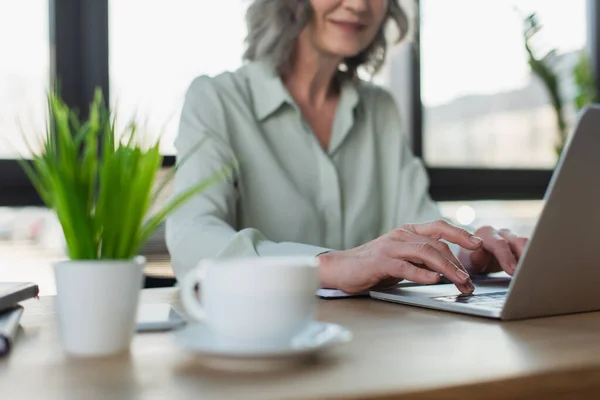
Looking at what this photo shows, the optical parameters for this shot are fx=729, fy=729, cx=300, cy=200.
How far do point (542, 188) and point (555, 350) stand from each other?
9.18 feet

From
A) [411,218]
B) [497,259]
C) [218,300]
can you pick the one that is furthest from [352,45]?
[218,300]

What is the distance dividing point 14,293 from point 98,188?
302 mm

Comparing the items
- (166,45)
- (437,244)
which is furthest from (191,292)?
(166,45)

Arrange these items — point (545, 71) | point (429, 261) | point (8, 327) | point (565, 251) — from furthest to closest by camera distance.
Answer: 1. point (545, 71)
2. point (429, 261)
3. point (565, 251)
4. point (8, 327)

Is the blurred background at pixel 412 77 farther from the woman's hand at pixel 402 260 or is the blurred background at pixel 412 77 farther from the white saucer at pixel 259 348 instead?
the white saucer at pixel 259 348

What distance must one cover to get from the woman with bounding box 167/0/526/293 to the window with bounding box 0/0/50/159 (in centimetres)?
82

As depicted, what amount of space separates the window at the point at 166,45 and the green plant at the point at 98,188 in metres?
1.74

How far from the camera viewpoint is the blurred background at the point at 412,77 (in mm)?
2299

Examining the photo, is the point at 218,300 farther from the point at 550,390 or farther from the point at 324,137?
the point at 324,137

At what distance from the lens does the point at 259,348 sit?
1.88 feet

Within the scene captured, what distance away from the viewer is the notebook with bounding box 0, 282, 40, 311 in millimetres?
827

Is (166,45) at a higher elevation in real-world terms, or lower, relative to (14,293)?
higher

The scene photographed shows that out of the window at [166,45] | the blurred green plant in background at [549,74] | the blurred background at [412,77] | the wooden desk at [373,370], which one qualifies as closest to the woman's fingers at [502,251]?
the wooden desk at [373,370]

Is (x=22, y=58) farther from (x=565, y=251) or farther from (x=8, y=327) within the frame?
(x=565, y=251)
